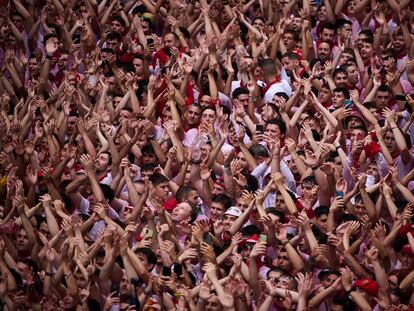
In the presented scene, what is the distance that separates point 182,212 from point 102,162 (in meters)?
1.07

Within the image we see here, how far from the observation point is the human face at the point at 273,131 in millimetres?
9898

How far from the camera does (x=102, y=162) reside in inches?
397

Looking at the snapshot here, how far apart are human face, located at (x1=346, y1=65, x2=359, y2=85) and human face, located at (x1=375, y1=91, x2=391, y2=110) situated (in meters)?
0.32

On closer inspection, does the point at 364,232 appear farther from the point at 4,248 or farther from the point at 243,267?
the point at 4,248

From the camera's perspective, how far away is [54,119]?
35.2 ft

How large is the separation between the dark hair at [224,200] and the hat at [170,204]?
1.02 feet

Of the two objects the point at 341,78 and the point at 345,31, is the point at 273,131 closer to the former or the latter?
the point at 341,78

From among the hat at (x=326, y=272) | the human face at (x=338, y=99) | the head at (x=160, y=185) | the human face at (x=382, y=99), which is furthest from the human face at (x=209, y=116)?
the hat at (x=326, y=272)

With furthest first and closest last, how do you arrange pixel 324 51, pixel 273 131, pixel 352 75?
pixel 324 51
pixel 352 75
pixel 273 131

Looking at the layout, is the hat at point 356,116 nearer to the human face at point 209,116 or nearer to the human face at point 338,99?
the human face at point 338,99

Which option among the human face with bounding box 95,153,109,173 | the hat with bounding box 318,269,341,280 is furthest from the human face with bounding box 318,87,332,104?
the hat with bounding box 318,269,341,280

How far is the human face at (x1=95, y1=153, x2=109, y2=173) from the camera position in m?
10.1

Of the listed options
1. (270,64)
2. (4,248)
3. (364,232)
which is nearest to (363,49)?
(270,64)

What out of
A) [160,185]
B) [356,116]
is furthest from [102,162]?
[356,116]
